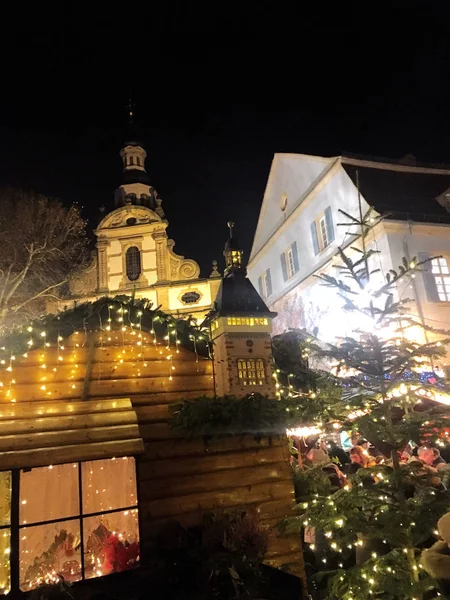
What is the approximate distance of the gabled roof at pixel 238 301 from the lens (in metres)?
8.33

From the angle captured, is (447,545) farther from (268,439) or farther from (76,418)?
(76,418)

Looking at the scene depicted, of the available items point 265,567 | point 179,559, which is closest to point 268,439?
point 265,567

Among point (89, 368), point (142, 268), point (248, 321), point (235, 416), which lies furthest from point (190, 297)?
point (235, 416)

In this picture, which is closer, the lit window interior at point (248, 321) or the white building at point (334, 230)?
the lit window interior at point (248, 321)

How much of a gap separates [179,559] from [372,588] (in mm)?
2304

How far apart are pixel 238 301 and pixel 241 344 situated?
2.67 feet

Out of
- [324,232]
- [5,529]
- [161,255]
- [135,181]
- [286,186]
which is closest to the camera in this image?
[5,529]

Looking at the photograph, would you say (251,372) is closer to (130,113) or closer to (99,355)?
(99,355)

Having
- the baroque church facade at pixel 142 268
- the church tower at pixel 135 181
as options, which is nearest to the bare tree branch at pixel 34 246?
the baroque church facade at pixel 142 268

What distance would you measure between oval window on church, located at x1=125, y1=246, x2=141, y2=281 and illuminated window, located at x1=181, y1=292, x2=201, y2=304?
3.76 m

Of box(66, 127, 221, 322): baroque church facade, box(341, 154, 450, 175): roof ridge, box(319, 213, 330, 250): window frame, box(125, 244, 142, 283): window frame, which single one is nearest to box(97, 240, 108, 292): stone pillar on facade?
box(66, 127, 221, 322): baroque church facade

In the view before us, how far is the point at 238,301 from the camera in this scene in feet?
28.0

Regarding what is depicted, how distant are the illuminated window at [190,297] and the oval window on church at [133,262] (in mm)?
3763

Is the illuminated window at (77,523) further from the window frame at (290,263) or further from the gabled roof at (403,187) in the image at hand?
the window frame at (290,263)
